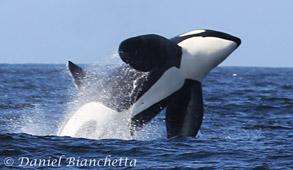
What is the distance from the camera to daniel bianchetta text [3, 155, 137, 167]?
11.7 metres

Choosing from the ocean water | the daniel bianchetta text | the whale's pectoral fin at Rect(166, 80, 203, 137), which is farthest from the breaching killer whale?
the daniel bianchetta text

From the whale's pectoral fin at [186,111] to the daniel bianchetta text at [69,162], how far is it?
2613 millimetres

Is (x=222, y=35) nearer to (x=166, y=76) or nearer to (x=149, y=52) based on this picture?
(x=166, y=76)

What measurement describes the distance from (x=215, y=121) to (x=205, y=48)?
22.3 feet

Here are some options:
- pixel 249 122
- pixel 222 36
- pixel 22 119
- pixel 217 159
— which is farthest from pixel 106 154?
pixel 249 122

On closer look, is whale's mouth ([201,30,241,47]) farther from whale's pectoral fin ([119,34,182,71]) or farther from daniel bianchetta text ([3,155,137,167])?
daniel bianchetta text ([3,155,137,167])

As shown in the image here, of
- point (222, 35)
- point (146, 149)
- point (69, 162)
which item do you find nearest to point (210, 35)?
point (222, 35)

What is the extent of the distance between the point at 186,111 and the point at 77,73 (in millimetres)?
2442

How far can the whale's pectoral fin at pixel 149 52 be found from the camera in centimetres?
1365

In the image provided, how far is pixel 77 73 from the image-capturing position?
14.6 meters

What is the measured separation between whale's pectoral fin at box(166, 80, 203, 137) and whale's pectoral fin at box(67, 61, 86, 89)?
6.35 ft

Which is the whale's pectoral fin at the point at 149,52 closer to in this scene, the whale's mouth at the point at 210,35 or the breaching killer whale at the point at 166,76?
the breaching killer whale at the point at 166,76

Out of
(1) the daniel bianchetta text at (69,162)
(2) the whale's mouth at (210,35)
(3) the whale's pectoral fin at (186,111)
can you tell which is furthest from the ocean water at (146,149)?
(2) the whale's mouth at (210,35)

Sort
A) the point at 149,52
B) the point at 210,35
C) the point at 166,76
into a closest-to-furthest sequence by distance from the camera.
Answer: the point at 149,52
the point at 166,76
the point at 210,35
